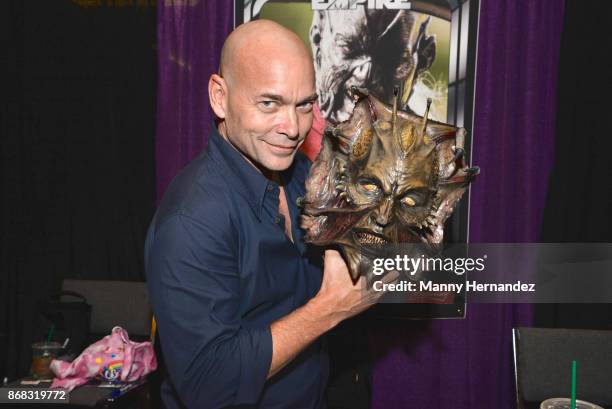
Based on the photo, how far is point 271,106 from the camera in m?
1.23

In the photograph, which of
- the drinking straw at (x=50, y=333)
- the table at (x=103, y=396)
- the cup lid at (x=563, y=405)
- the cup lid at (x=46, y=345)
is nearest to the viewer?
the cup lid at (x=563, y=405)

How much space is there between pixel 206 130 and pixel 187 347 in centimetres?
221

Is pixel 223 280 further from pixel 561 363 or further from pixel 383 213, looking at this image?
pixel 561 363

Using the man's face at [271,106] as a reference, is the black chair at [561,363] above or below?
below

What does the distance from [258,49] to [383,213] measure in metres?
0.52

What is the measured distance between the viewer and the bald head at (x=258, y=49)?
1.22 metres

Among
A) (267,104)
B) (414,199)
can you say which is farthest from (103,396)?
(414,199)

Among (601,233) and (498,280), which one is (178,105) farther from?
(601,233)

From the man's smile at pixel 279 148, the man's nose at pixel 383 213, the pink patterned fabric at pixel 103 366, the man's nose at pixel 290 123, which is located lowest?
the pink patterned fabric at pixel 103 366

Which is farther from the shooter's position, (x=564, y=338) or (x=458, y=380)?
(x=458, y=380)

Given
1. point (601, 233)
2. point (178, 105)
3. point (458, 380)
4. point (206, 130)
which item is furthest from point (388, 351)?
point (178, 105)

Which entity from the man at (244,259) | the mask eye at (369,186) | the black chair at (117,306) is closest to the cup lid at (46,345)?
the black chair at (117,306)

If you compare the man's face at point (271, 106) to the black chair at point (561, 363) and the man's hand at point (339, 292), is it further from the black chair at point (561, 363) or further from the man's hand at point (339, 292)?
the black chair at point (561, 363)

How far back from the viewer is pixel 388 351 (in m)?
3.24
